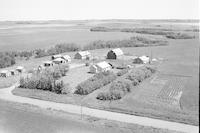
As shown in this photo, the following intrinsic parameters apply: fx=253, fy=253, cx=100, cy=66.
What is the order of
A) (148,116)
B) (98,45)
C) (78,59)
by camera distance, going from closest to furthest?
1. (148,116)
2. (78,59)
3. (98,45)

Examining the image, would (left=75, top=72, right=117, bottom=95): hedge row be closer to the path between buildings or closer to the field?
the field

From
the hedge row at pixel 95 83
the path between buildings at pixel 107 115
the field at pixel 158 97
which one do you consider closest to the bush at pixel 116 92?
the field at pixel 158 97

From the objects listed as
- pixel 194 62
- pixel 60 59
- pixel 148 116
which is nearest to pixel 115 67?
pixel 60 59

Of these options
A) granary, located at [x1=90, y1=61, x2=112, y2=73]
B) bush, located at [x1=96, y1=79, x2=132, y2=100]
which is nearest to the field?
bush, located at [x1=96, y1=79, x2=132, y2=100]

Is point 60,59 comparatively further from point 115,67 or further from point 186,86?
point 186,86

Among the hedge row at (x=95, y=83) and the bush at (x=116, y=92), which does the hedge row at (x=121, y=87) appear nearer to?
the bush at (x=116, y=92)
